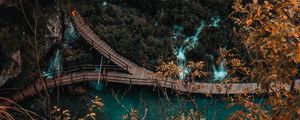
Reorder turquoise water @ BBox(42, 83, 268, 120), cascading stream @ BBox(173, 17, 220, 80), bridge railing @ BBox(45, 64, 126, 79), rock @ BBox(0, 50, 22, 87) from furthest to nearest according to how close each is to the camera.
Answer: cascading stream @ BBox(173, 17, 220, 80), bridge railing @ BBox(45, 64, 126, 79), turquoise water @ BBox(42, 83, 268, 120), rock @ BBox(0, 50, 22, 87)

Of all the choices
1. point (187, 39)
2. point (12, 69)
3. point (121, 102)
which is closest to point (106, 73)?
point (121, 102)

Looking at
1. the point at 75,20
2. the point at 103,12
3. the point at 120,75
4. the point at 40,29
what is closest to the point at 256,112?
the point at 40,29

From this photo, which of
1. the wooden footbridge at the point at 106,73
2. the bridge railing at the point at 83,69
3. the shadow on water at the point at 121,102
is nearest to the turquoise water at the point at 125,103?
the shadow on water at the point at 121,102

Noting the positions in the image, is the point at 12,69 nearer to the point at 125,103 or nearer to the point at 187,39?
the point at 125,103

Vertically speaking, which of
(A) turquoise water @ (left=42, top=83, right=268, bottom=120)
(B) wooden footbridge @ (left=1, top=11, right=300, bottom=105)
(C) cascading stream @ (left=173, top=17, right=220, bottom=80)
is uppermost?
(C) cascading stream @ (left=173, top=17, right=220, bottom=80)

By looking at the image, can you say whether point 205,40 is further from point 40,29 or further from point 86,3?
point 40,29

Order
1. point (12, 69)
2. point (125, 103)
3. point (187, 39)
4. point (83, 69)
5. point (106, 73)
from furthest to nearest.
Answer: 1. point (187, 39)
2. point (83, 69)
3. point (125, 103)
4. point (106, 73)
5. point (12, 69)

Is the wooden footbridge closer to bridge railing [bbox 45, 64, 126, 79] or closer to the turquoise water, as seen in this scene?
bridge railing [bbox 45, 64, 126, 79]

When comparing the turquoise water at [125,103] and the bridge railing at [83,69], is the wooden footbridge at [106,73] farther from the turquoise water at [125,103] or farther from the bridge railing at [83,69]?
the turquoise water at [125,103]

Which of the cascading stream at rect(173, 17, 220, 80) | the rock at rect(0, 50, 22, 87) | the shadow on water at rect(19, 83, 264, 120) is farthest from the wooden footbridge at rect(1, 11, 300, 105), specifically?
the cascading stream at rect(173, 17, 220, 80)
